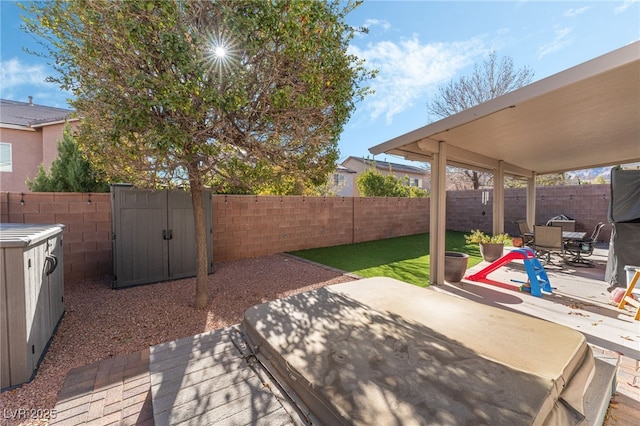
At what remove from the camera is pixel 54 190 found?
18.3 feet

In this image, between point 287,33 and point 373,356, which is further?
point 287,33

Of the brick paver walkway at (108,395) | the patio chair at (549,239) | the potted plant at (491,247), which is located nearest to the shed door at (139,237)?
the brick paver walkway at (108,395)

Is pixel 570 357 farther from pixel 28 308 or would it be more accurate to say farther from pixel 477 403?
pixel 28 308

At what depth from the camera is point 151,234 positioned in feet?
16.7

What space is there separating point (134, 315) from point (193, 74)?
3.35 metres

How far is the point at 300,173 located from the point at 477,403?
379 cm

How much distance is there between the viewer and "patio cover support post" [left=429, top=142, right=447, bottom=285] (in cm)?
525

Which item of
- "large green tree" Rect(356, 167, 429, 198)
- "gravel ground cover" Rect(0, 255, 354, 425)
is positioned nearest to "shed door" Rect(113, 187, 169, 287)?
"gravel ground cover" Rect(0, 255, 354, 425)

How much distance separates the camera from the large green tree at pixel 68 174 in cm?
557

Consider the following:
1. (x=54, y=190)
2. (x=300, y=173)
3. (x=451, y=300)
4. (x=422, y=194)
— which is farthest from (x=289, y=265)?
(x=422, y=194)

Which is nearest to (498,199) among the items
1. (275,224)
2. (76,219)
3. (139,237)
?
(275,224)

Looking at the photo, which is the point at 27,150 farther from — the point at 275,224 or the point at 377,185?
the point at 377,185

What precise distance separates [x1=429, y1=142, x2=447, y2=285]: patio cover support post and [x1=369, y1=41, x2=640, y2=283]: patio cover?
0.7 inches

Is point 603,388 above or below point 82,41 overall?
below
